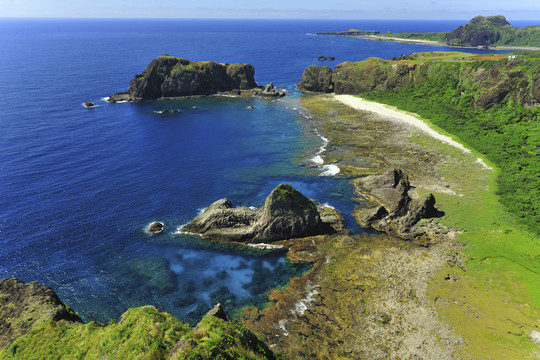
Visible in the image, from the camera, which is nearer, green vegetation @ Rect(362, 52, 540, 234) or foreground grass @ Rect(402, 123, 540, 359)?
foreground grass @ Rect(402, 123, 540, 359)

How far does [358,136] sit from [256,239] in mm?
52595

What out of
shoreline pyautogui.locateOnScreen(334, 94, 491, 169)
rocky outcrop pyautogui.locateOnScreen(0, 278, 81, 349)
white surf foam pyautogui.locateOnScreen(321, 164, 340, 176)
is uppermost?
shoreline pyautogui.locateOnScreen(334, 94, 491, 169)

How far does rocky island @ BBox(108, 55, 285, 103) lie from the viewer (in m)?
130

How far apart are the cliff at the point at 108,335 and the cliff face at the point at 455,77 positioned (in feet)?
337

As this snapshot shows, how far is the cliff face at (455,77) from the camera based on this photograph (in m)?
90.2

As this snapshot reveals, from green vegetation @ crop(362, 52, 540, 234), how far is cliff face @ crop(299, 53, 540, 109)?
374mm

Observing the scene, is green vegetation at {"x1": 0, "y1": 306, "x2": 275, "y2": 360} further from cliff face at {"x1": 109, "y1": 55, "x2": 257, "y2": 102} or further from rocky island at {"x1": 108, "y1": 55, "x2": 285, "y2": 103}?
cliff face at {"x1": 109, "y1": 55, "x2": 257, "y2": 102}

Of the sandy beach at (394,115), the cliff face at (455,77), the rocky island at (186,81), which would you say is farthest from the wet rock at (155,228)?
the cliff face at (455,77)

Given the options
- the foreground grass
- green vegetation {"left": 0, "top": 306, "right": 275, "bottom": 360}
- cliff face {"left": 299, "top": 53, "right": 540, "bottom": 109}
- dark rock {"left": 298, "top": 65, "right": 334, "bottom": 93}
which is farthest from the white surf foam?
dark rock {"left": 298, "top": 65, "right": 334, "bottom": 93}

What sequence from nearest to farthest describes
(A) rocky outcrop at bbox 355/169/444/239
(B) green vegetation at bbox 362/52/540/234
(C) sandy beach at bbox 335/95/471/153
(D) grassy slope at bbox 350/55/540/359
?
1. (D) grassy slope at bbox 350/55/540/359
2. (A) rocky outcrop at bbox 355/169/444/239
3. (B) green vegetation at bbox 362/52/540/234
4. (C) sandy beach at bbox 335/95/471/153

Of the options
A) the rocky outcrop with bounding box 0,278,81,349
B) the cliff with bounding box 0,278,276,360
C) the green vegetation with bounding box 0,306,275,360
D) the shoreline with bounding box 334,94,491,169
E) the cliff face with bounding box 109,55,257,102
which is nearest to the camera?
the green vegetation with bounding box 0,306,275,360

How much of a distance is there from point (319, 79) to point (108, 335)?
13223 cm

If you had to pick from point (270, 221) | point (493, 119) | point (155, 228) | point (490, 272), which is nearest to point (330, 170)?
point (270, 221)

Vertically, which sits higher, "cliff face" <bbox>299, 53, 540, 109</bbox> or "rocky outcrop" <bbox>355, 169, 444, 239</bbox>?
"cliff face" <bbox>299, 53, 540, 109</bbox>
